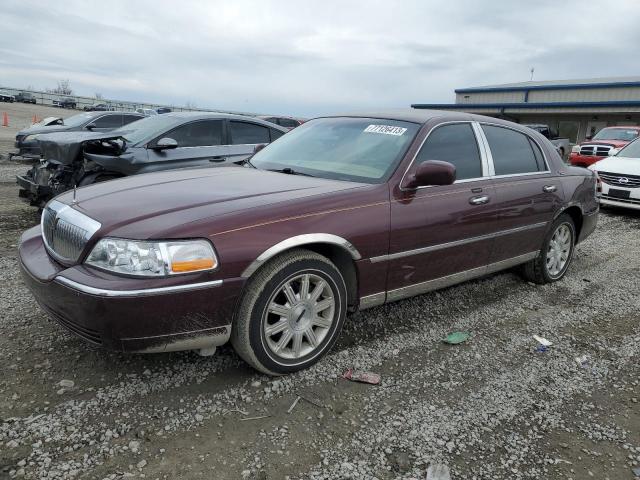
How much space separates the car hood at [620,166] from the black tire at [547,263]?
15.6ft

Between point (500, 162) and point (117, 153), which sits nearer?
point (500, 162)

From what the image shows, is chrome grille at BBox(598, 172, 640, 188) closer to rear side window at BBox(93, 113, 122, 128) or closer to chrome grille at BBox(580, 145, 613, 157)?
chrome grille at BBox(580, 145, 613, 157)

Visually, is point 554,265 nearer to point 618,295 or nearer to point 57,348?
point 618,295

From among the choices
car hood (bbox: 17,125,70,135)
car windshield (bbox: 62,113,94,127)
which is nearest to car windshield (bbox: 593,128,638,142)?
car windshield (bbox: 62,113,94,127)

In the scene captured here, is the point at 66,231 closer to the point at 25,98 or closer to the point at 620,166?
the point at 620,166

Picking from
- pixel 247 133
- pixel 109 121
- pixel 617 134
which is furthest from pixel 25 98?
pixel 617 134

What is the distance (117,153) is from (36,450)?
4.60m

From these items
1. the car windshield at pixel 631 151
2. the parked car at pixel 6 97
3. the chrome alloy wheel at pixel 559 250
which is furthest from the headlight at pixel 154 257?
the parked car at pixel 6 97

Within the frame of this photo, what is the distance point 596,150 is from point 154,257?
1539cm

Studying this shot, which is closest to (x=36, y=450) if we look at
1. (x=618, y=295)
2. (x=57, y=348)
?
(x=57, y=348)

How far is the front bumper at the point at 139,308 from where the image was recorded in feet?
8.04

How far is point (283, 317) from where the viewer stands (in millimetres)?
2959

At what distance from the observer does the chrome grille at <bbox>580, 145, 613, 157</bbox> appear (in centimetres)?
1440

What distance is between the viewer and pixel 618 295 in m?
4.86
